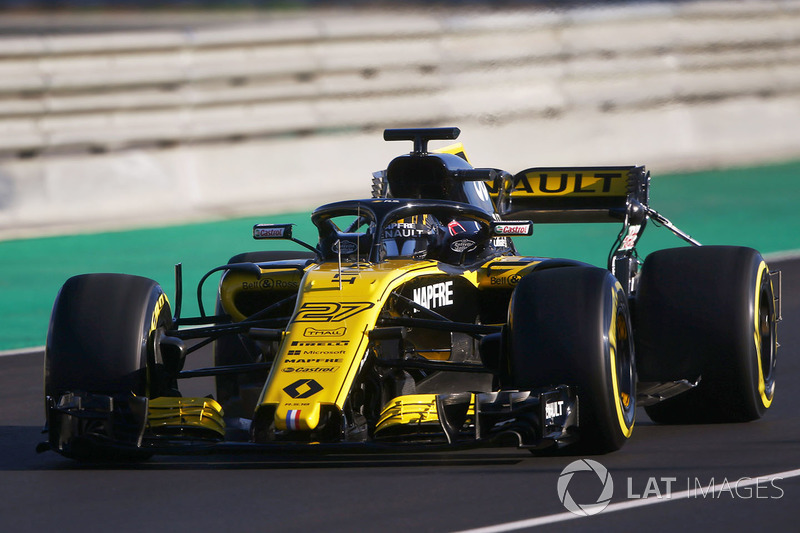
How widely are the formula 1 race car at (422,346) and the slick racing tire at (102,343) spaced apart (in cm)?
1

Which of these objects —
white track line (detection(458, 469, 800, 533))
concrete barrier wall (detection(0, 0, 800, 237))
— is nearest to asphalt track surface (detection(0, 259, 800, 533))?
white track line (detection(458, 469, 800, 533))

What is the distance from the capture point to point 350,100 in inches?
730

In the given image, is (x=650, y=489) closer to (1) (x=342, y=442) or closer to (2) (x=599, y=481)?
(2) (x=599, y=481)

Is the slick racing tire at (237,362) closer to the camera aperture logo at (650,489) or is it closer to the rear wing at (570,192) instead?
the rear wing at (570,192)

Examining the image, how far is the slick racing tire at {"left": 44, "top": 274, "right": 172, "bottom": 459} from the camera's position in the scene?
25.0 feet

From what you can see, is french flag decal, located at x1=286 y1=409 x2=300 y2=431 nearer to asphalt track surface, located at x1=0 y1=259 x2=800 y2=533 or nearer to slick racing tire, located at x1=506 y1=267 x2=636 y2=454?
asphalt track surface, located at x1=0 y1=259 x2=800 y2=533

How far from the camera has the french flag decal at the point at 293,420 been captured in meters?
6.86

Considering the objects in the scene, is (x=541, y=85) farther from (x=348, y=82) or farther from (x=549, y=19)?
(x=348, y=82)

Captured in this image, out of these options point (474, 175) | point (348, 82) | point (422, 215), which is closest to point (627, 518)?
point (422, 215)

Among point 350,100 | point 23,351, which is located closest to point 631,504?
point 23,351

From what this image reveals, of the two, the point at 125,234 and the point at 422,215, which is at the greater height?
the point at 422,215

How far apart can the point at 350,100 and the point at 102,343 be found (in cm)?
1122

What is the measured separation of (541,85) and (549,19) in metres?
1.01

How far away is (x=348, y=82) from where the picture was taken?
18.5 m
